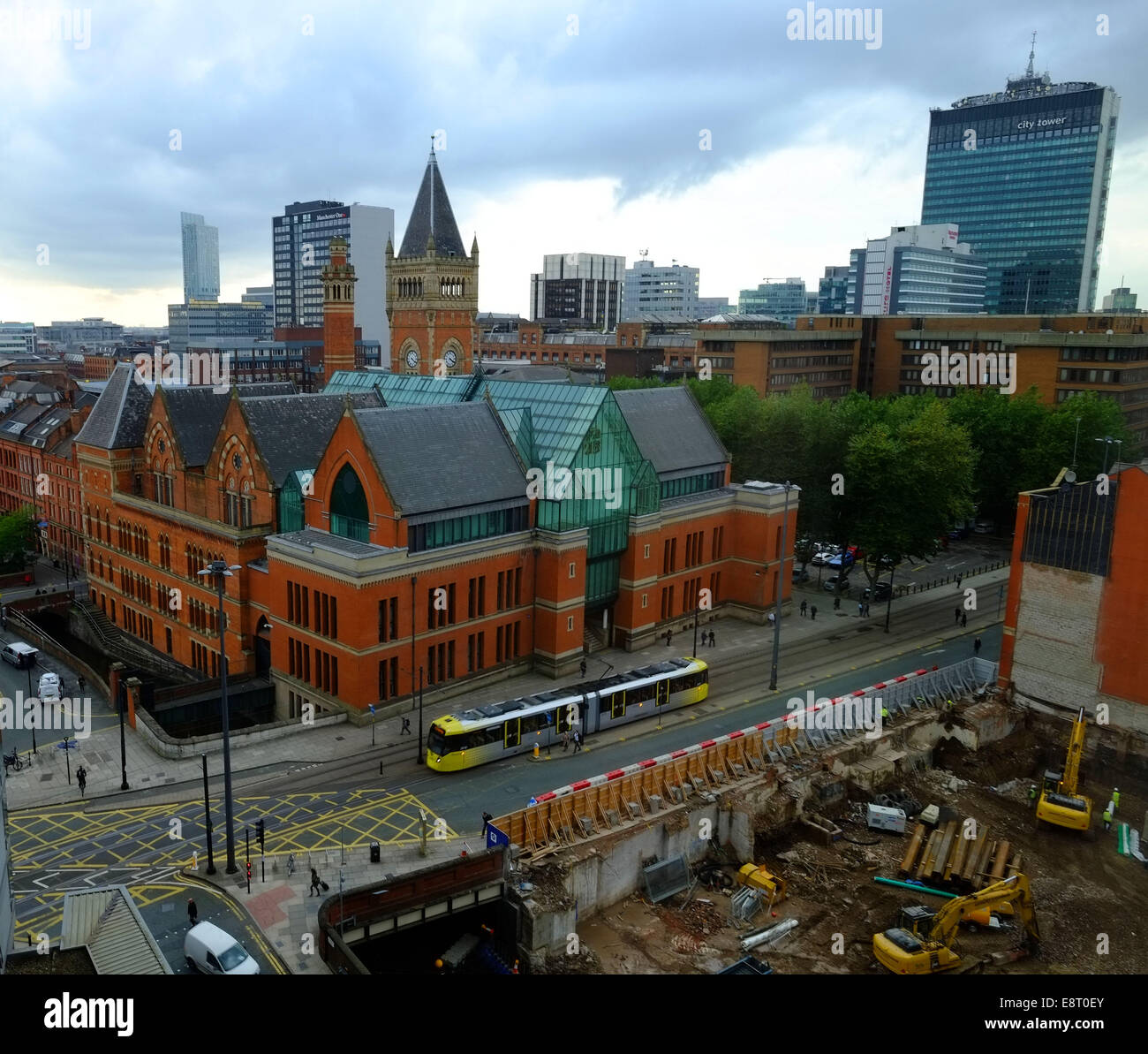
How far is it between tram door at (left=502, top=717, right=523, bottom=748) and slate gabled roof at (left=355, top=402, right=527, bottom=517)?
12.5m

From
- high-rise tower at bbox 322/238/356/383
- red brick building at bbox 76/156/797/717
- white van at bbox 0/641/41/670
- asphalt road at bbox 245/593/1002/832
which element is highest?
high-rise tower at bbox 322/238/356/383

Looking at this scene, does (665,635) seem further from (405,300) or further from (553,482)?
(405,300)

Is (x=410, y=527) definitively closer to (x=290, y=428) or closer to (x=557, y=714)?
(x=557, y=714)

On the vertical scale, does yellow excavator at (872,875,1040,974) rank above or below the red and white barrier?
below

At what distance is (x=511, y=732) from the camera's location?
44.7 meters

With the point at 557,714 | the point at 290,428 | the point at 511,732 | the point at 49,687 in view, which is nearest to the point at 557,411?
the point at 290,428

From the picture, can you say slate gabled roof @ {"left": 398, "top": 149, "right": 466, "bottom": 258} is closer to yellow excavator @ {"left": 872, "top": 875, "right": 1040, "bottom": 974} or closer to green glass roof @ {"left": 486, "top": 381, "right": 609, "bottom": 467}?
green glass roof @ {"left": 486, "top": 381, "right": 609, "bottom": 467}

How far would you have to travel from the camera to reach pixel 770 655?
6075 cm

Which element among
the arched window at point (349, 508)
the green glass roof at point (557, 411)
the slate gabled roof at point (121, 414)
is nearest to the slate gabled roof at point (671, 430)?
the green glass roof at point (557, 411)

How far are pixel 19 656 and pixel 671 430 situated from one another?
47.1 metres

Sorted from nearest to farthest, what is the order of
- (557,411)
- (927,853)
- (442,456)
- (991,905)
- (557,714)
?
(991,905) < (927,853) < (557,714) < (442,456) < (557,411)

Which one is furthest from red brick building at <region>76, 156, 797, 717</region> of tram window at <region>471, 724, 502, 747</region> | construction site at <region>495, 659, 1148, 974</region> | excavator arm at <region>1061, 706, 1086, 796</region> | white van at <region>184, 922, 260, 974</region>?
excavator arm at <region>1061, 706, 1086, 796</region>

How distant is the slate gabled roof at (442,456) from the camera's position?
5122cm

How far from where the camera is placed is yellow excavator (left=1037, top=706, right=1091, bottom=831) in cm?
4291
